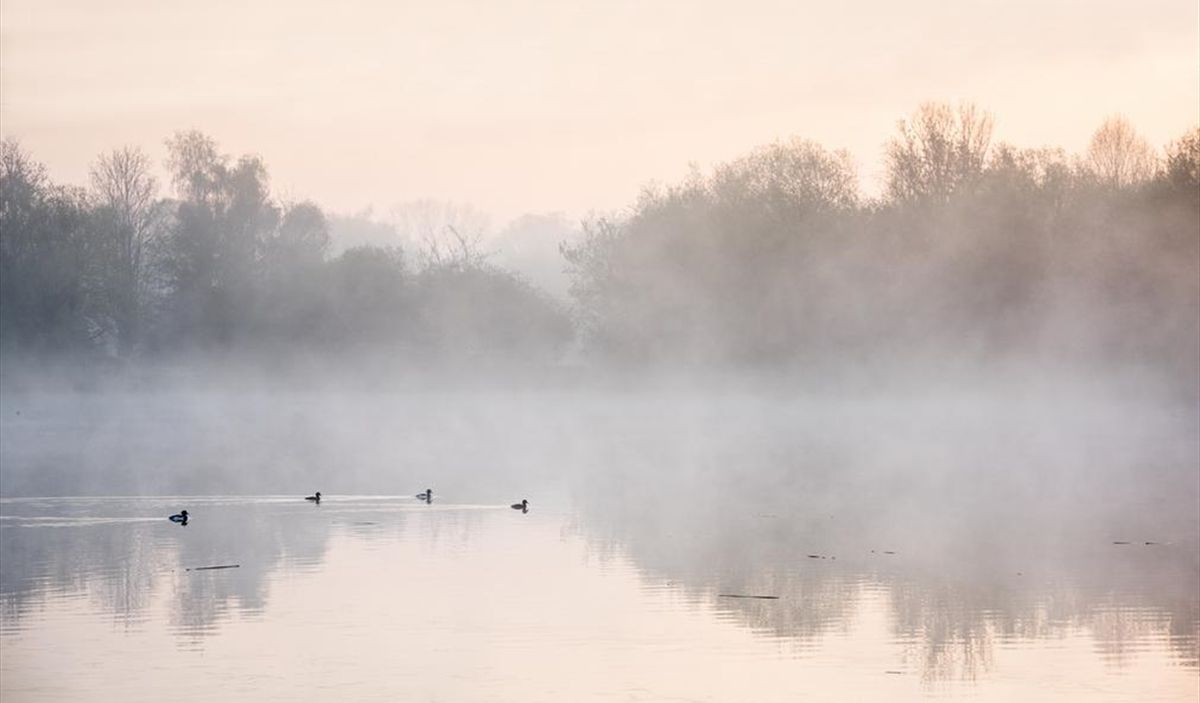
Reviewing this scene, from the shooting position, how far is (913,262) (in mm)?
51656

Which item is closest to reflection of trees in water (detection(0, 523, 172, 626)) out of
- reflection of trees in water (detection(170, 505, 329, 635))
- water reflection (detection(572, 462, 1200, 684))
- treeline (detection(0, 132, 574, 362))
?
reflection of trees in water (detection(170, 505, 329, 635))

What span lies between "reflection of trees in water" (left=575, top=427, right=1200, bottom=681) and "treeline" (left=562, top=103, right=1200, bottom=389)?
17478 mm

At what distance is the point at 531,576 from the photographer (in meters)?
16.1

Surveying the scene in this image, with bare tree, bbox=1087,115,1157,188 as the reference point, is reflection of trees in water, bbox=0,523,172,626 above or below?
below

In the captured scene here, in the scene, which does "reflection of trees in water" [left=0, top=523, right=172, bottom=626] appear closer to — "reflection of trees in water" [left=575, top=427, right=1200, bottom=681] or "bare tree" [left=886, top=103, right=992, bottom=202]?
"reflection of trees in water" [left=575, top=427, right=1200, bottom=681]

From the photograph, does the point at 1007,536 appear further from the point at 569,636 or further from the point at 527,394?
the point at 527,394

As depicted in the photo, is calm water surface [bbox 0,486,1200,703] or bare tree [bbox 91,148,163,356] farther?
bare tree [bbox 91,148,163,356]

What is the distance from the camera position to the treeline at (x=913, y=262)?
44.4 m

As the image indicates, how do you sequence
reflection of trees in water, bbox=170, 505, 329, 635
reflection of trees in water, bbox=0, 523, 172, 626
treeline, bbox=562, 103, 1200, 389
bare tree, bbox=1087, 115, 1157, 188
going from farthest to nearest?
bare tree, bbox=1087, 115, 1157, 188 → treeline, bbox=562, 103, 1200, 389 → reflection of trees in water, bbox=0, 523, 172, 626 → reflection of trees in water, bbox=170, 505, 329, 635

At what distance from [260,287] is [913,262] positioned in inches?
935

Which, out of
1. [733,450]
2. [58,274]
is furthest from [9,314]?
[733,450]

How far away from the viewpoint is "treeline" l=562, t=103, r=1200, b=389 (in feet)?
146

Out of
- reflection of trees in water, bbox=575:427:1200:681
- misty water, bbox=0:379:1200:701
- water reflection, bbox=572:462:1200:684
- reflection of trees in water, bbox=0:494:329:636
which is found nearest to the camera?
misty water, bbox=0:379:1200:701

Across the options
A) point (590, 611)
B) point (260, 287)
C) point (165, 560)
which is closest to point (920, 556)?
point (590, 611)
